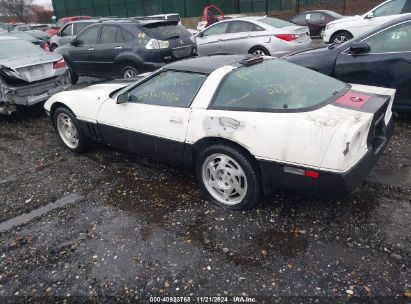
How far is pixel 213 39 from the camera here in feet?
34.4

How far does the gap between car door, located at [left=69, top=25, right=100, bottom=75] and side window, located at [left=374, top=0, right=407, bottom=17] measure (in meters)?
7.50

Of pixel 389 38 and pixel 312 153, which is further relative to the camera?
pixel 389 38

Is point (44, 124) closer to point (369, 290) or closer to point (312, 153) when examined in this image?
point (312, 153)

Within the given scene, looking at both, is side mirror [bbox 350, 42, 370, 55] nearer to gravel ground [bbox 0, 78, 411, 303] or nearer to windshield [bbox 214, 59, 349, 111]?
gravel ground [bbox 0, 78, 411, 303]

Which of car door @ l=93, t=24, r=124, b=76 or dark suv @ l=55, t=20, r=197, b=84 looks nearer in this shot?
dark suv @ l=55, t=20, r=197, b=84

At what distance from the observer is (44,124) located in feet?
21.8

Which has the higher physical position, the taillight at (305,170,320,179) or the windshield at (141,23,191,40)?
the windshield at (141,23,191,40)

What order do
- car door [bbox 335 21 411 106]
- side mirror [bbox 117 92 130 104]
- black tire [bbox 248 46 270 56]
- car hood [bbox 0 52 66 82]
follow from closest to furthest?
side mirror [bbox 117 92 130 104] → car door [bbox 335 21 411 106] → car hood [bbox 0 52 66 82] → black tire [bbox 248 46 270 56]

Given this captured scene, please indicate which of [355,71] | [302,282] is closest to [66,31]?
[355,71]

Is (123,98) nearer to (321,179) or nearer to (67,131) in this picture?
(67,131)

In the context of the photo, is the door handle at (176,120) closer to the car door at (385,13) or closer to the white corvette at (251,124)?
the white corvette at (251,124)

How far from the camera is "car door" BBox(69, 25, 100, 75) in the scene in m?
8.75

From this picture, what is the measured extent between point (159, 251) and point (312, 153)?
1500mm

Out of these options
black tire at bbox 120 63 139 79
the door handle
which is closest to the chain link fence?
black tire at bbox 120 63 139 79
